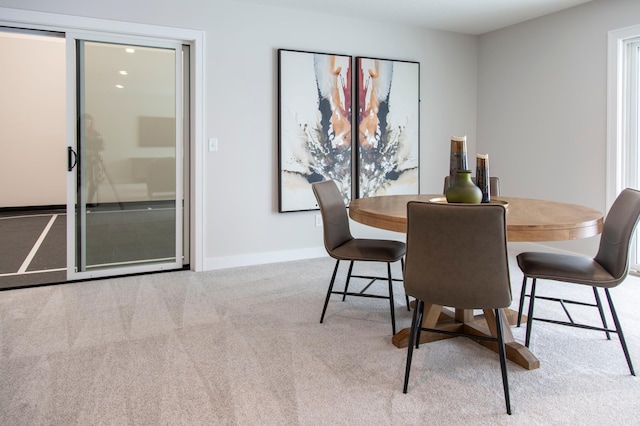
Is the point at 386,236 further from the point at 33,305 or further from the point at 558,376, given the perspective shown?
the point at 33,305

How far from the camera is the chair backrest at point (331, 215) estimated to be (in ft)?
9.17

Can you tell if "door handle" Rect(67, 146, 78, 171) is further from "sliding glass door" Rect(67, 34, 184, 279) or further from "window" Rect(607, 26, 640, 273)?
"window" Rect(607, 26, 640, 273)

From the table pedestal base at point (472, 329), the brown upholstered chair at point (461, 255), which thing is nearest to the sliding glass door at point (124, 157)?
the table pedestal base at point (472, 329)

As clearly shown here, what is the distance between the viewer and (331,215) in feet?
9.35

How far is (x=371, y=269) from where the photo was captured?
13.5ft

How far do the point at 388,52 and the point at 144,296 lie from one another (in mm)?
3289

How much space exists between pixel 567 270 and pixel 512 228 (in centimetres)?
50

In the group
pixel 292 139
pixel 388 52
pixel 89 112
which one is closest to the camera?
pixel 89 112

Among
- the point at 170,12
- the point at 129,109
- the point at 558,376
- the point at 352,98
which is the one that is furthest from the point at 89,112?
the point at 558,376

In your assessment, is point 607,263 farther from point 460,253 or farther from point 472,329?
point 460,253

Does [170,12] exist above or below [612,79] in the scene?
above

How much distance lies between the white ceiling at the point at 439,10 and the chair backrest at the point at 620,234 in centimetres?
247

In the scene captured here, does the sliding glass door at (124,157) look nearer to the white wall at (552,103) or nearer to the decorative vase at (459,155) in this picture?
the decorative vase at (459,155)

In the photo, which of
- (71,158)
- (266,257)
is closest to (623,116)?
(266,257)
